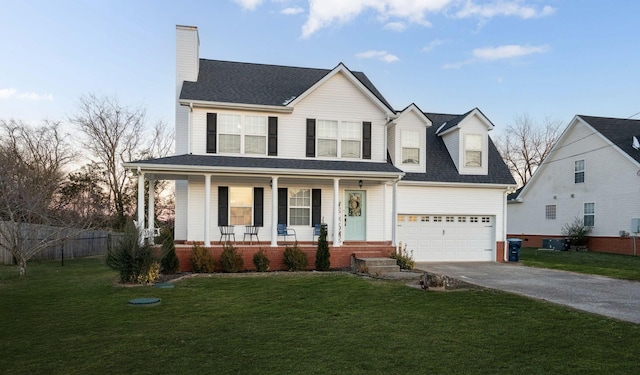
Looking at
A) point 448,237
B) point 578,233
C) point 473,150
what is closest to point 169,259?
point 448,237

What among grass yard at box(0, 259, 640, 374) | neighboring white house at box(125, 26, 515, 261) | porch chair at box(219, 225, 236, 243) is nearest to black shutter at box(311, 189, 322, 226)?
neighboring white house at box(125, 26, 515, 261)

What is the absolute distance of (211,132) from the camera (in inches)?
599

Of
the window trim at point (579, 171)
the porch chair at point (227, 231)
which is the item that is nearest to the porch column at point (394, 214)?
the porch chair at point (227, 231)

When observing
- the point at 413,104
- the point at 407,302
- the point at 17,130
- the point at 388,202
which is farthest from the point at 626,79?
the point at 17,130

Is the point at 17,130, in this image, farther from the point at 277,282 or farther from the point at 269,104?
the point at 277,282

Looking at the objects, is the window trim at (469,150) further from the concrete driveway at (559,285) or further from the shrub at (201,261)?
the shrub at (201,261)

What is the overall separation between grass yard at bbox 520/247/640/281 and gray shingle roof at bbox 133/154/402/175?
7.73 m

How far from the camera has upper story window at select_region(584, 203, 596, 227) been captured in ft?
78.5

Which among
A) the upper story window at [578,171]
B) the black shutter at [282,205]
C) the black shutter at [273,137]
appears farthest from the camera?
the upper story window at [578,171]

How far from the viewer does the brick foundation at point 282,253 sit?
13.6m

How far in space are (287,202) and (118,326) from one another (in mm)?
9423

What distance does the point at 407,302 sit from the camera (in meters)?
8.91

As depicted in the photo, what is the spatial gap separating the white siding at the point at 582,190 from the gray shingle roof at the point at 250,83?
14447 millimetres

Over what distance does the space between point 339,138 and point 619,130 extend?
59.3 ft
